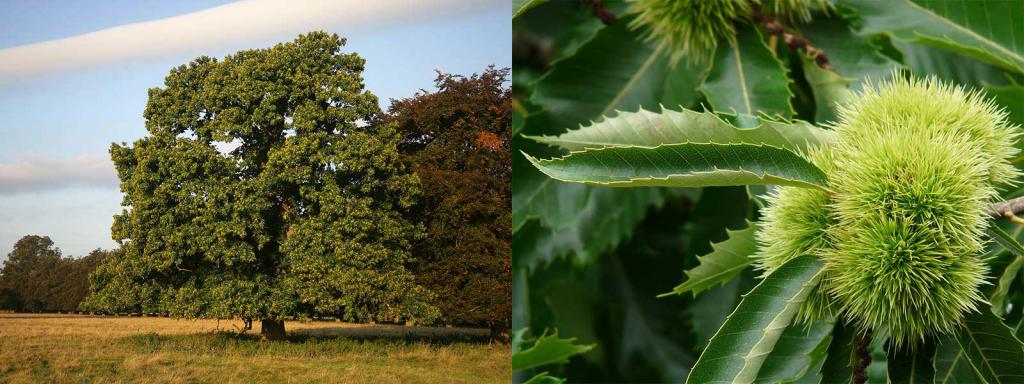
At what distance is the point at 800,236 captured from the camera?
0.75m

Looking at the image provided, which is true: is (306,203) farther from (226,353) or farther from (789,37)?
(789,37)

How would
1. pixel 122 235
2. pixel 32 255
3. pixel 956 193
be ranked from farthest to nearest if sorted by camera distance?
1. pixel 122 235
2. pixel 32 255
3. pixel 956 193

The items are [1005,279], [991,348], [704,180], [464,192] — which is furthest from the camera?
[464,192]

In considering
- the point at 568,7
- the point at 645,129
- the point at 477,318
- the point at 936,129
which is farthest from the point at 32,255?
the point at 936,129

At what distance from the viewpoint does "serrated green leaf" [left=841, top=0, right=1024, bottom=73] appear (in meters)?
1.12

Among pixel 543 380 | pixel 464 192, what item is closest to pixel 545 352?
pixel 543 380

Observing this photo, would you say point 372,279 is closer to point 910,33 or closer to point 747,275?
point 747,275

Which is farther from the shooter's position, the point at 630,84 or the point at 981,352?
the point at 630,84

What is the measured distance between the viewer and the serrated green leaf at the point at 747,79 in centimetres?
115

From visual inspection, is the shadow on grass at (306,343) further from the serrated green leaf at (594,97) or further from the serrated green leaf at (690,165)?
the serrated green leaf at (690,165)

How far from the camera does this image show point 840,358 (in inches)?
31.7

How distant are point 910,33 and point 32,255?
2.47 meters

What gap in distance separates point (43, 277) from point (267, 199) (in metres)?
0.80

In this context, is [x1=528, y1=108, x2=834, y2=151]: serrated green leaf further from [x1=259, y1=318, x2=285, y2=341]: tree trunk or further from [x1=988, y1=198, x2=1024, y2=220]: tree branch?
[x1=259, y1=318, x2=285, y2=341]: tree trunk
